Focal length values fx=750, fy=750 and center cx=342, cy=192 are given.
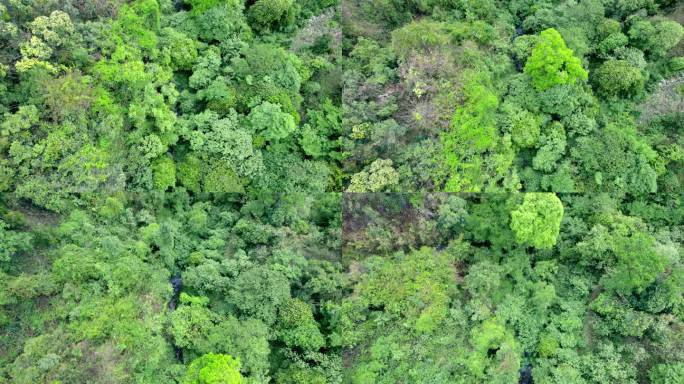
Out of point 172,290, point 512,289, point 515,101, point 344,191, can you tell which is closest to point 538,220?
point 512,289

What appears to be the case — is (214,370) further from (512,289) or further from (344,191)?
(512,289)

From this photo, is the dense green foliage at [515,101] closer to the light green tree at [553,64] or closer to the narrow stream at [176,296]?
the light green tree at [553,64]

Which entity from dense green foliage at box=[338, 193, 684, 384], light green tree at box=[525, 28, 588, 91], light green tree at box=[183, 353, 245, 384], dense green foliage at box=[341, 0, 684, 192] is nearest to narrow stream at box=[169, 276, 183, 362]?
light green tree at box=[183, 353, 245, 384]

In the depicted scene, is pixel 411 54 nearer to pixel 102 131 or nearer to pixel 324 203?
pixel 324 203

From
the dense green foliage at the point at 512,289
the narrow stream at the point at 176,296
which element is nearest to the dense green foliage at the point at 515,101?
the dense green foliage at the point at 512,289

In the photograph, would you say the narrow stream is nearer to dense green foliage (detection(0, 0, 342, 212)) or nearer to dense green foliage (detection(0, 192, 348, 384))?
dense green foliage (detection(0, 192, 348, 384))

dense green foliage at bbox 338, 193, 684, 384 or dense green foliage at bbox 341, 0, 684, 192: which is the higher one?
dense green foliage at bbox 341, 0, 684, 192

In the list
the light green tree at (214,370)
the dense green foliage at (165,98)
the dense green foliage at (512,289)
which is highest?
the dense green foliage at (165,98)

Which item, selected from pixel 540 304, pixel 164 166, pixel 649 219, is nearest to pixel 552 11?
pixel 649 219
